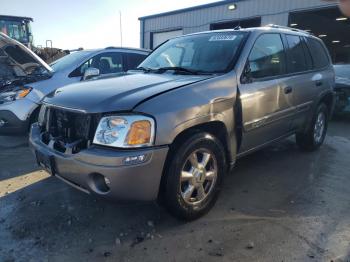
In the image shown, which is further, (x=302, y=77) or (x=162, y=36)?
(x=162, y=36)

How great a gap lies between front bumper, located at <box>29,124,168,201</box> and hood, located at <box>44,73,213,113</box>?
1.15 ft

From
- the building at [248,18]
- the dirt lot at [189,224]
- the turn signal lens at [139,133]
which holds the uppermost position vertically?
the building at [248,18]

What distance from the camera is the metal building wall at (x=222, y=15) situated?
1410cm

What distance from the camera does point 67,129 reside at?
9.92 ft

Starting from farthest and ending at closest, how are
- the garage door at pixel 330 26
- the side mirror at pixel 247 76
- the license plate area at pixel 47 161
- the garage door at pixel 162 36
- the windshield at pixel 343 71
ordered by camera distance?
the garage door at pixel 162 36, the garage door at pixel 330 26, the windshield at pixel 343 71, the side mirror at pixel 247 76, the license plate area at pixel 47 161

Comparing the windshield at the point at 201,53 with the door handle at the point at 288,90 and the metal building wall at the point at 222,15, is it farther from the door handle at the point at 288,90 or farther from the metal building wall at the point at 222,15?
the metal building wall at the point at 222,15

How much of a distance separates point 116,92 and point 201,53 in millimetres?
1390

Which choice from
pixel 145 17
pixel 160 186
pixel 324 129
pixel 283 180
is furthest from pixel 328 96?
pixel 145 17

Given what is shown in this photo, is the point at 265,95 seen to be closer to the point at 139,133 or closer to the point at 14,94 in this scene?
the point at 139,133

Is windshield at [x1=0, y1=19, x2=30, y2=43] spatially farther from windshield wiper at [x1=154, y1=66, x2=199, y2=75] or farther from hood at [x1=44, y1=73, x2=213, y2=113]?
hood at [x1=44, y1=73, x2=213, y2=113]

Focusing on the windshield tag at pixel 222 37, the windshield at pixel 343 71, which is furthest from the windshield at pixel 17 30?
the windshield tag at pixel 222 37

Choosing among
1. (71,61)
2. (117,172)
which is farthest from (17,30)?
(117,172)

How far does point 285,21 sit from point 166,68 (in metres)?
12.1

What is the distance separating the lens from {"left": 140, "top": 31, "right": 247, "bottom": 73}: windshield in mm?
3646
